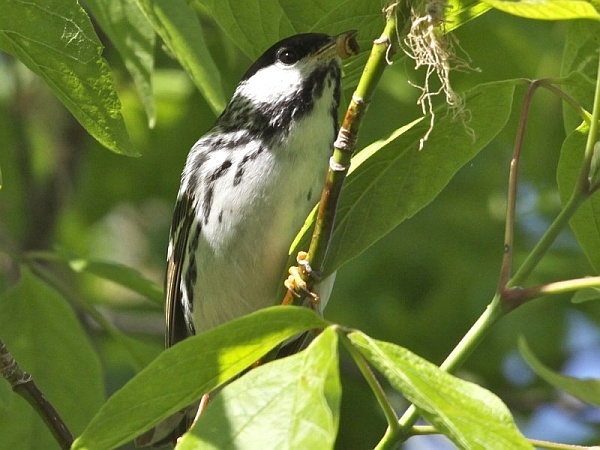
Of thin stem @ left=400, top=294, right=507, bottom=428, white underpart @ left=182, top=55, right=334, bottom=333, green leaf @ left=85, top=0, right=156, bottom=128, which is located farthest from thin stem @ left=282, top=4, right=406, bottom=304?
white underpart @ left=182, top=55, right=334, bottom=333

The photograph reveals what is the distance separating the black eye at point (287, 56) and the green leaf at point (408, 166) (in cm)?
119

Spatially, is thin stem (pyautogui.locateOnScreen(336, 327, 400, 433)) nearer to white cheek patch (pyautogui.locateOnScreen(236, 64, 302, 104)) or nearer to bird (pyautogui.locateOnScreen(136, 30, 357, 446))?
bird (pyautogui.locateOnScreen(136, 30, 357, 446))

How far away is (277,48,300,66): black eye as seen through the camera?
3215mm

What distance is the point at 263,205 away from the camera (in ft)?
9.66

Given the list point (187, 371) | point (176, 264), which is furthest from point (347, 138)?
point (176, 264)

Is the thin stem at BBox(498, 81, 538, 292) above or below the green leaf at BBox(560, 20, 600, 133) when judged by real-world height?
below

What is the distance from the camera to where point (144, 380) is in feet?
4.92

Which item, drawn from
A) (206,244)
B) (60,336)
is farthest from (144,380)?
(206,244)

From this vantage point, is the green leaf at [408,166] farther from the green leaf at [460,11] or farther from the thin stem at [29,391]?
the thin stem at [29,391]

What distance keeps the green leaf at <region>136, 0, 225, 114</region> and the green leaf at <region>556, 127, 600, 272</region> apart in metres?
0.74

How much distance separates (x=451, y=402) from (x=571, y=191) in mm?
686

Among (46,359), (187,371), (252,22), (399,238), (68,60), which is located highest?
(68,60)

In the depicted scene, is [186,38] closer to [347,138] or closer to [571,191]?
[347,138]

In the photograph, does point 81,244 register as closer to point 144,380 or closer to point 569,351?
point 569,351
